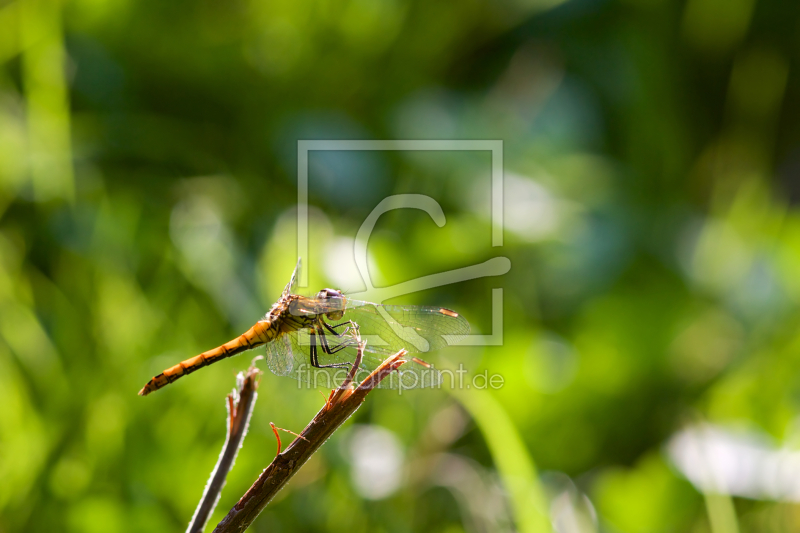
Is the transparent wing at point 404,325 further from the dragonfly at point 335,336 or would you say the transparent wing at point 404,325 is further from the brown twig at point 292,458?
the brown twig at point 292,458

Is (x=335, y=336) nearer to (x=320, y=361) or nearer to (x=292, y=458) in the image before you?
(x=320, y=361)

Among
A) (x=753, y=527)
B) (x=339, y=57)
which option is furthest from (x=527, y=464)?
(x=339, y=57)

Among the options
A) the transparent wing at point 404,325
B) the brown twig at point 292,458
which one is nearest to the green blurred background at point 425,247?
the transparent wing at point 404,325

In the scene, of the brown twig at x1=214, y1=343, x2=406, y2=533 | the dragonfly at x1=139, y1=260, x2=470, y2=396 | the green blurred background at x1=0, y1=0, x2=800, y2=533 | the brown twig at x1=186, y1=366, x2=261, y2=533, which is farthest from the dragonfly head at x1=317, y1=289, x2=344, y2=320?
the brown twig at x1=186, y1=366, x2=261, y2=533

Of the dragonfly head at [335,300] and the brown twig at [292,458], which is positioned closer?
the brown twig at [292,458]

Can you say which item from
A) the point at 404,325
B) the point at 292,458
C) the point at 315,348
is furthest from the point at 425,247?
the point at 292,458

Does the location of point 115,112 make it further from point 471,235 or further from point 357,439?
point 357,439
